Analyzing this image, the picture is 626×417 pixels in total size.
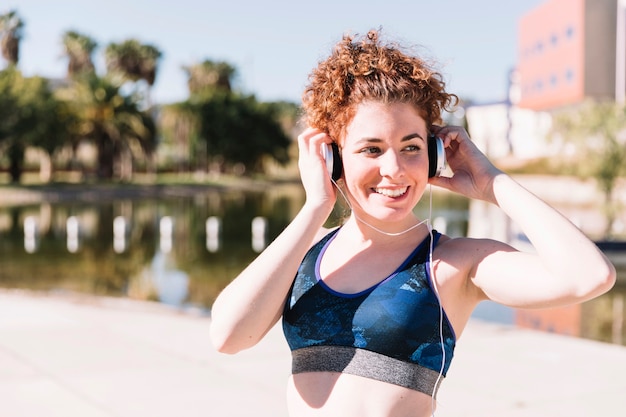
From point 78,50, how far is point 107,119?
26274 mm

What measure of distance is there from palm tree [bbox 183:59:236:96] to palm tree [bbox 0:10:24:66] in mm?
20204

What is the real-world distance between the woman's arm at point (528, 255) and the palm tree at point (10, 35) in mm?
81010

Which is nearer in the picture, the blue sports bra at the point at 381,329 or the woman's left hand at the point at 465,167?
the blue sports bra at the point at 381,329

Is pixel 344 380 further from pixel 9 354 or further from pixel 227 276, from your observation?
pixel 227 276

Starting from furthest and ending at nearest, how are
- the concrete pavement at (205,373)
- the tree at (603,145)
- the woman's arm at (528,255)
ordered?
the tree at (603,145) → the concrete pavement at (205,373) → the woman's arm at (528,255)

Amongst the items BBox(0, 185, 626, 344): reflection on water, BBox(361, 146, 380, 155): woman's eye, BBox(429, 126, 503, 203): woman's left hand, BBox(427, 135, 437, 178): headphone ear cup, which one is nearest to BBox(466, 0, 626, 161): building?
BBox(0, 185, 626, 344): reflection on water

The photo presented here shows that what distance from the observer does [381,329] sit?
2.06 meters

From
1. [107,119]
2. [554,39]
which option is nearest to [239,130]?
[107,119]

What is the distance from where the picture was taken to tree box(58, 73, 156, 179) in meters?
63.6

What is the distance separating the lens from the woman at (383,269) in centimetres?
207

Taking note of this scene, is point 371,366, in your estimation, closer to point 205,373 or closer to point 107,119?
point 205,373

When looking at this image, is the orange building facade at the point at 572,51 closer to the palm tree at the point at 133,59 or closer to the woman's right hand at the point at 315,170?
the palm tree at the point at 133,59

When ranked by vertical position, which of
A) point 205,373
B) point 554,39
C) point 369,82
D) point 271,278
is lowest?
point 205,373

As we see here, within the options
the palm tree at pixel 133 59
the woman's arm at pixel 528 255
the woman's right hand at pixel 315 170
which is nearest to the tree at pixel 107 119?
the palm tree at pixel 133 59
